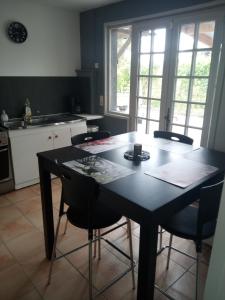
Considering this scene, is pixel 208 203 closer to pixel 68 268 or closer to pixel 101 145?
pixel 101 145

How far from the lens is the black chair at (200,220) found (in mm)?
1304

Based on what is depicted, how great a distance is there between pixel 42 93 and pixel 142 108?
1581mm

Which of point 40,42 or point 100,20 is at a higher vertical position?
point 100,20

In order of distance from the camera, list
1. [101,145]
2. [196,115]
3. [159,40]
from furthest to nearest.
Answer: [159,40] → [196,115] → [101,145]

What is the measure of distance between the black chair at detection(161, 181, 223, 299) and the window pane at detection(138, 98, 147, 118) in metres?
1.94

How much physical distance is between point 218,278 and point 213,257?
0.19 feet

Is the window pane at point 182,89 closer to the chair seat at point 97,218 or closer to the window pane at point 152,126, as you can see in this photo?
the window pane at point 152,126

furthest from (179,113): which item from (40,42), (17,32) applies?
(17,32)

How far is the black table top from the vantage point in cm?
116

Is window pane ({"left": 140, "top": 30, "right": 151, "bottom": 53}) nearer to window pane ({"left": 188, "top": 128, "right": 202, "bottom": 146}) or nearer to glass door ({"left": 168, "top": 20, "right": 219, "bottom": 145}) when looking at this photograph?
glass door ({"left": 168, "top": 20, "right": 219, "bottom": 145})

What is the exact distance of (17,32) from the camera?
3260 mm

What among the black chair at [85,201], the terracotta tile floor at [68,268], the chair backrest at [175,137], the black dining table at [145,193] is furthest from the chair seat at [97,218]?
the chair backrest at [175,137]

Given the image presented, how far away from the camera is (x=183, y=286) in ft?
5.89

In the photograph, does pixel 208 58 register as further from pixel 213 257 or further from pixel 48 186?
pixel 213 257
